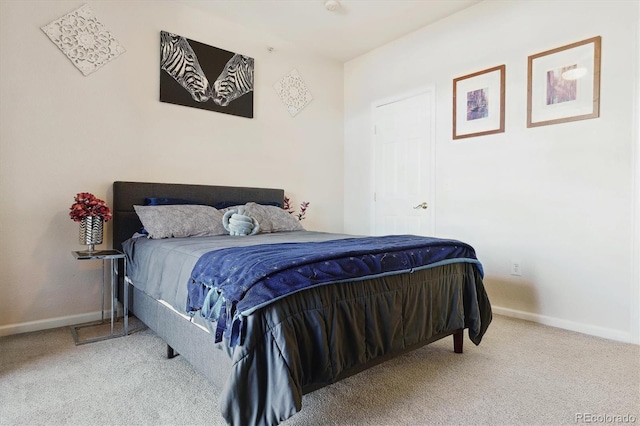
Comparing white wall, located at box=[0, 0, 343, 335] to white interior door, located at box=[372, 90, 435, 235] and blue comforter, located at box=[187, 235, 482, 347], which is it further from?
blue comforter, located at box=[187, 235, 482, 347]

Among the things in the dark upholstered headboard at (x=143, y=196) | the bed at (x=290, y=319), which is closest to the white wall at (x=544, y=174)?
the bed at (x=290, y=319)

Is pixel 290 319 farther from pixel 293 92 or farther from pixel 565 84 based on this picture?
pixel 293 92

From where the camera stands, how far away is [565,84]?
9.30ft

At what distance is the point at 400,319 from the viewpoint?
1.78 m

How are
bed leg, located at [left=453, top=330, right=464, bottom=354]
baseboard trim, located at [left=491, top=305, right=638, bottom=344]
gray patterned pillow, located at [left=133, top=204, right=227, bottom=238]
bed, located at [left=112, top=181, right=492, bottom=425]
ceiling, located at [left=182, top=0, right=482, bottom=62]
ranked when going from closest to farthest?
bed, located at [left=112, top=181, right=492, bottom=425] → bed leg, located at [left=453, top=330, right=464, bottom=354] → baseboard trim, located at [left=491, top=305, right=638, bottom=344] → gray patterned pillow, located at [left=133, top=204, right=227, bottom=238] → ceiling, located at [left=182, top=0, right=482, bottom=62]

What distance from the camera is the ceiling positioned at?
3389 mm

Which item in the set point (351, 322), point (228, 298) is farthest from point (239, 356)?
point (351, 322)

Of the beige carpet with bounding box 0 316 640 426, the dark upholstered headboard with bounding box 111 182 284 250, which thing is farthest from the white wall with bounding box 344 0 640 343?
the dark upholstered headboard with bounding box 111 182 284 250

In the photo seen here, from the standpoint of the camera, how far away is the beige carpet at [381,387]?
1571 mm

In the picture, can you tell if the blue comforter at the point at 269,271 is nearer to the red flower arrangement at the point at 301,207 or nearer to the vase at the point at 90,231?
the vase at the point at 90,231

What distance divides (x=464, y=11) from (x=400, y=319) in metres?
3.17

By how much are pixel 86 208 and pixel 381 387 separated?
7.68 feet

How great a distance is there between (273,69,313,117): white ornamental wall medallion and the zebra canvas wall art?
1.38 ft

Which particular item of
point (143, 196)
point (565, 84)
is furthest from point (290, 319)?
point (565, 84)
